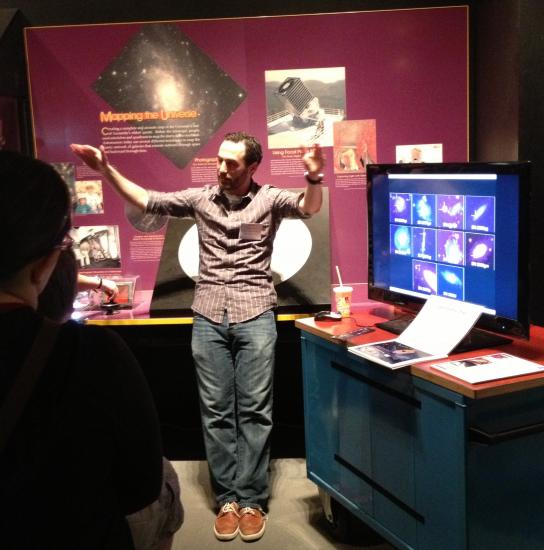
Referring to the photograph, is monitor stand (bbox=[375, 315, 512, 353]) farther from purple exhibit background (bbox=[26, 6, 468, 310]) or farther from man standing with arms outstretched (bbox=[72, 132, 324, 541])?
purple exhibit background (bbox=[26, 6, 468, 310])

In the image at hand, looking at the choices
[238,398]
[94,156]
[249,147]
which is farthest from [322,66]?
[238,398]

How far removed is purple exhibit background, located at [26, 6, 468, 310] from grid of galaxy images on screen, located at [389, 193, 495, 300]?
1021 millimetres

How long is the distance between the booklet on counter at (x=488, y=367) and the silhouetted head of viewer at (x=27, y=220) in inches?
52.0

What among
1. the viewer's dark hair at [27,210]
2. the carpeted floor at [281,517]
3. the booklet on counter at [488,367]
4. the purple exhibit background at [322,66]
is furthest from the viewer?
the purple exhibit background at [322,66]

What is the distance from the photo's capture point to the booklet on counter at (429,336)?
224 centimetres

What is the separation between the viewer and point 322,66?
352cm

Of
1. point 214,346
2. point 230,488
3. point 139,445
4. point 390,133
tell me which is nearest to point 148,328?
point 214,346

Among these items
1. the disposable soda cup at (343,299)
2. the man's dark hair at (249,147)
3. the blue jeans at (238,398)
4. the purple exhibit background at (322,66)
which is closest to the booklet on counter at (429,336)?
the disposable soda cup at (343,299)

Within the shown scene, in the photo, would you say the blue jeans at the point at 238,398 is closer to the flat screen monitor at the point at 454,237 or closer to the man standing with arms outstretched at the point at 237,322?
the man standing with arms outstretched at the point at 237,322

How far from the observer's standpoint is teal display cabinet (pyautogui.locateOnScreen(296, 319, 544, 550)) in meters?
2.02

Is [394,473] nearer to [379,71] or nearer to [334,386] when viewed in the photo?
[334,386]

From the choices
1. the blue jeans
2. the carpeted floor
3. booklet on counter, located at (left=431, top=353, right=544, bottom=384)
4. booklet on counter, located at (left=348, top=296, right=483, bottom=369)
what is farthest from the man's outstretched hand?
booklet on counter, located at (left=431, top=353, right=544, bottom=384)

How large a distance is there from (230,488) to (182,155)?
1.67 m

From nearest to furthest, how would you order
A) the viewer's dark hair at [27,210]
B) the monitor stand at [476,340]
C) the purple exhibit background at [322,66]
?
the viewer's dark hair at [27,210] < the monitor stand at [476,340] < the purple exhibit background at [322,66]
